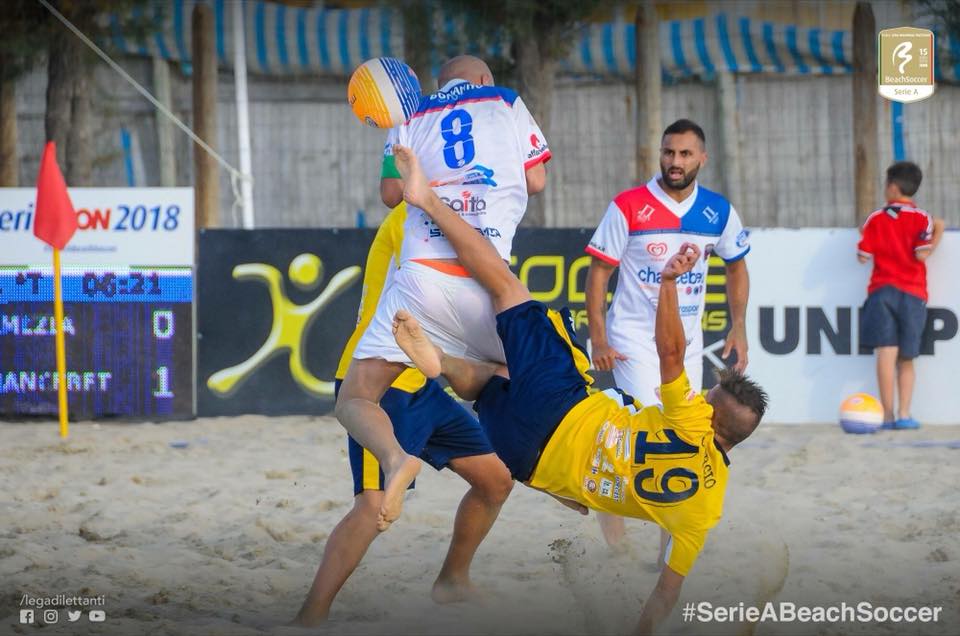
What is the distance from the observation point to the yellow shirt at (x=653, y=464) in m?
3.70

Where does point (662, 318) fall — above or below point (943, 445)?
above

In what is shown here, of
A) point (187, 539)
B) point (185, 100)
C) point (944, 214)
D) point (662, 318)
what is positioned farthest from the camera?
point (185, 100)

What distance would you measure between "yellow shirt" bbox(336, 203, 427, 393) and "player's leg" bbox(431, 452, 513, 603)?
0.42 meters

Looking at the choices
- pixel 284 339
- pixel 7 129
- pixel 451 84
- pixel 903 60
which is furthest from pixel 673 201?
pixel 7 129

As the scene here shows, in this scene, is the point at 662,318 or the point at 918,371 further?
the point at 918,371

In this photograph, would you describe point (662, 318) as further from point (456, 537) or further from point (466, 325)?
point (456, 537)

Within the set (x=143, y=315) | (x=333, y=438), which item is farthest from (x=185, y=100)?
(x=333, y=438)

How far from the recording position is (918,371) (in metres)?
8.41

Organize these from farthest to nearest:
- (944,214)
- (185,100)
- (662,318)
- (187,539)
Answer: (185,100)
(944,214)
(187,539)
(662,318)

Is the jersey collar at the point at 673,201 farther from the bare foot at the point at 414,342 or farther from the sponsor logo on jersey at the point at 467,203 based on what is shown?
the bare foot at the point at 414,342

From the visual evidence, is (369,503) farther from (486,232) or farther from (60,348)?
(60,348)

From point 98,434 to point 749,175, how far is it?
7375 millimetres

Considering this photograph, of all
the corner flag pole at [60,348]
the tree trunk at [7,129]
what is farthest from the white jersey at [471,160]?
the tree trunk at [7,129]

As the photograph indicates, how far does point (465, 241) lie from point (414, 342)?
36 cm
